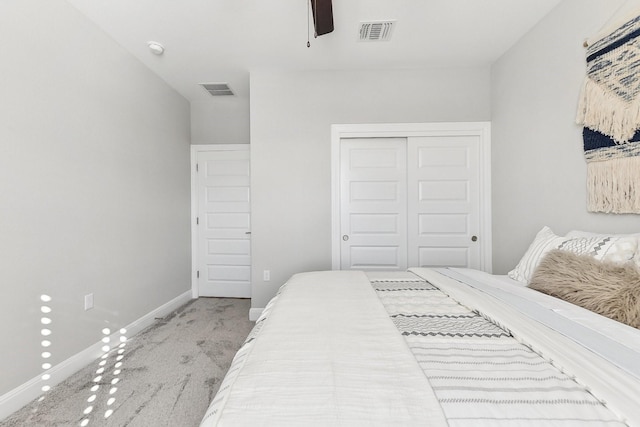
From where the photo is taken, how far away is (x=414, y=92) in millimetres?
3121

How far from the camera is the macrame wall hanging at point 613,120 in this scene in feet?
5.17

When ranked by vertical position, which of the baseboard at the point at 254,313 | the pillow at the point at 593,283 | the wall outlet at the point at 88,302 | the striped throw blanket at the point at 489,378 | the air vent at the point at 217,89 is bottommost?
the baseboard at the point at 254,313

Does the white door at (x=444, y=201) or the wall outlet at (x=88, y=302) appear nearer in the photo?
the wall outlet at (x=88, y=302)

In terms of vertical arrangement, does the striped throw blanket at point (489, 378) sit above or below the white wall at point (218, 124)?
below

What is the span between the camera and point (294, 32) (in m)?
2.47

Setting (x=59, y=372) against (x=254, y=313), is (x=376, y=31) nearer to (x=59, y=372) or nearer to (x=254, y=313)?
(x=254, y=313)

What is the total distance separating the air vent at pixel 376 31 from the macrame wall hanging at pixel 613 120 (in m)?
1.34

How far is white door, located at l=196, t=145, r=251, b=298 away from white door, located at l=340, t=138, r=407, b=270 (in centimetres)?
148

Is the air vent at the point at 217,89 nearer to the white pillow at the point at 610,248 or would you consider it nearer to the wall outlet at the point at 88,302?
the wall outlet at the point at 88,302

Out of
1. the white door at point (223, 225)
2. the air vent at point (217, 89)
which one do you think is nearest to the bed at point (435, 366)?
the white door at point (223, 225)

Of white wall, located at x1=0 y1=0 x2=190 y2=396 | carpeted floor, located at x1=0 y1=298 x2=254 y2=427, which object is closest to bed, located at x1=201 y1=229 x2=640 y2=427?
carpeted floor, located at x1=0 y1=298 x2=254 y2=427

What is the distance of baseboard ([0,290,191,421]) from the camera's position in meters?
1.63

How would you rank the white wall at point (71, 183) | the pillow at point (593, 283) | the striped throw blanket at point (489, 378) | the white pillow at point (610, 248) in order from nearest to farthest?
the striped throw blanket at point (489, 378), the pillow at point (593, 283), the white pillow at point (610, 248), the white wall at point (71, 183)

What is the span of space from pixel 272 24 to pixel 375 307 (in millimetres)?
2277
